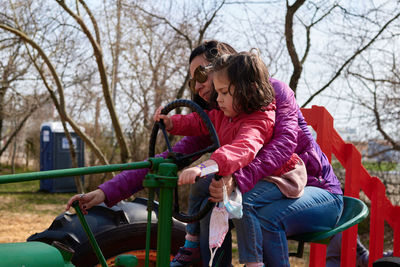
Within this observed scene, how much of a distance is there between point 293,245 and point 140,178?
5365mm

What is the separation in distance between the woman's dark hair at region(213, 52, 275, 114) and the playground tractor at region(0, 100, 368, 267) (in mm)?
197

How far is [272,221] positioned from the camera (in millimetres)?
1992

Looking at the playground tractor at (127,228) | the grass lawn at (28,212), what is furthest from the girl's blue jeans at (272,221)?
the grass lawn at (28,212)

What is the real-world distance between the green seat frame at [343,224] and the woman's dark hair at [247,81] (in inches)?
24.9

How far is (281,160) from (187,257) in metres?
0.69

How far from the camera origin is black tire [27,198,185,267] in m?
2.41

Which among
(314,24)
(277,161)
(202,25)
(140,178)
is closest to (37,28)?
(202,25)

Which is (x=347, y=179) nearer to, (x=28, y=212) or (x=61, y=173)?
(x=61, y=173)

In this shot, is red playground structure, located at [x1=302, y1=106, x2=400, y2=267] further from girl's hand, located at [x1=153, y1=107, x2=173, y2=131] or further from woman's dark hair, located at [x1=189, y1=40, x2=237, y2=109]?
girl's hand, located at [x1=153, y1=107, x2=173, y2=131]

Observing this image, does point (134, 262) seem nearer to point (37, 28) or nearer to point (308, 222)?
point (308, 222)

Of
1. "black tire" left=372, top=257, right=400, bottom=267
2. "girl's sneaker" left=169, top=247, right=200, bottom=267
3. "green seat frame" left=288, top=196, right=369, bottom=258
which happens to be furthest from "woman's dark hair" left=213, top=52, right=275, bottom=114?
"black tire" left=372, top=257, right=400, bottom=267

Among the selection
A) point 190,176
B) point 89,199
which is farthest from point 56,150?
point 190,176

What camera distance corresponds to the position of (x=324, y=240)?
2.21 meters

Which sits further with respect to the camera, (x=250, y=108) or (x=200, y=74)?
(x=200, y=74)
